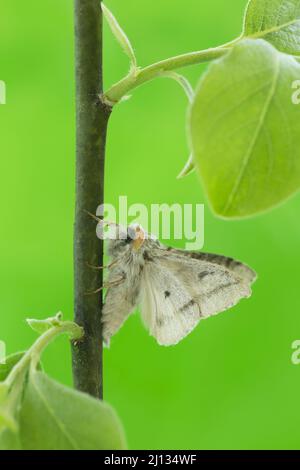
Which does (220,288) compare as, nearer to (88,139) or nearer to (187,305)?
(187,305)

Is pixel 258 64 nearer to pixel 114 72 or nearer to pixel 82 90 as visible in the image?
pixel 82 90

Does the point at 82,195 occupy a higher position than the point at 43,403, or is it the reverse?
the point at 82,195

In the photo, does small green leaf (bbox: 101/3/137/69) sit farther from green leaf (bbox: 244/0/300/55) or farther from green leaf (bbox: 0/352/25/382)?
green leaf (bbox: 0/352/25/382)

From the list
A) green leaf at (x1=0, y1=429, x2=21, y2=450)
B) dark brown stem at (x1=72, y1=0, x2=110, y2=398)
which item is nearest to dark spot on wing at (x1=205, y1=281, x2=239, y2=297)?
dark brown stem at (x1=72, y1=0, x2=110, y2=398)

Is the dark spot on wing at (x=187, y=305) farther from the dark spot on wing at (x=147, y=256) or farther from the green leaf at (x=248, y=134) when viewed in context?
the green leaf at (x=248, y=134)

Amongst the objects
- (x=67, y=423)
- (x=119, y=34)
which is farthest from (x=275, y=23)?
(x=67, y=423)
